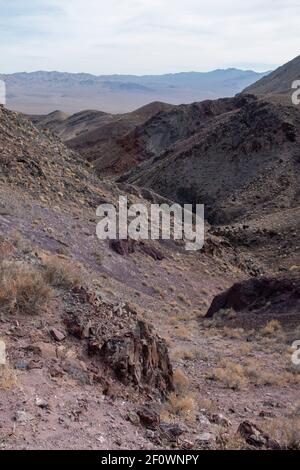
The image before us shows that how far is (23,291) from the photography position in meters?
8.09

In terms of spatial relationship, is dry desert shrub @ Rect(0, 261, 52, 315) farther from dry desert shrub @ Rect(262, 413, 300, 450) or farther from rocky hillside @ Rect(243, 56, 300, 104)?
rocky hillside @ Rect(243, 56, 300, 104)

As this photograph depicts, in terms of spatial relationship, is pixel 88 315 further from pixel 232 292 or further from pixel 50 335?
pixel 232 292

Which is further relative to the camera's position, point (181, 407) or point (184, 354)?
point (184, 354)

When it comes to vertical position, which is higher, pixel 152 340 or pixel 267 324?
pixel 152 340

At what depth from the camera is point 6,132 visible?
20.9 m

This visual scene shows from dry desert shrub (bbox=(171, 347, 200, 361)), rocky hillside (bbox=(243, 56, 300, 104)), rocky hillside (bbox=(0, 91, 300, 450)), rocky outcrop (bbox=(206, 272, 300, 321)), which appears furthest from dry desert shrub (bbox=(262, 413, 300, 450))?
rocky hillside (bbox=(243, 56, 300, 104))

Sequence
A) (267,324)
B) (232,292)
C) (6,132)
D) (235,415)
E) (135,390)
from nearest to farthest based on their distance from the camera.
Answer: (135,390) < (235,415) < (267,324) < (232,292) < (6,132)

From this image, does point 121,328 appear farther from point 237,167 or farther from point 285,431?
point 237,167

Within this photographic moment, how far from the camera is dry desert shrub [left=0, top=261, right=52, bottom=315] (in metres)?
7.91

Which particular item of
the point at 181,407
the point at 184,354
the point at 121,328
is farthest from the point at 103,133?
the point at 181,407

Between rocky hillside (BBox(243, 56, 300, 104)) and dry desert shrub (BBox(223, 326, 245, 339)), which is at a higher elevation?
rocky hillside (BBox(243, 56, 300, 104))

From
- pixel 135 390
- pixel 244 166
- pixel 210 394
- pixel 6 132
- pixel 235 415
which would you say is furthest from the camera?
pixel 244 166
